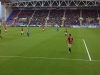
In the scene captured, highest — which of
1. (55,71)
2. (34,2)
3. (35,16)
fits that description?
(34,2)

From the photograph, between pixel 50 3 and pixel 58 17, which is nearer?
pixel 50 3

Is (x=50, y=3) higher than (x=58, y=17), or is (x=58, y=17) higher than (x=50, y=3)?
(x=50, y=3)

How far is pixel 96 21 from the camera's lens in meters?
95.1

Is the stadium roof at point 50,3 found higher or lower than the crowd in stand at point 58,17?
higher

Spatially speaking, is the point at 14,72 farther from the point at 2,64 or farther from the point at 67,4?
the point at 67,4

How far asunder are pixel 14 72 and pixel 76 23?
3345 inches

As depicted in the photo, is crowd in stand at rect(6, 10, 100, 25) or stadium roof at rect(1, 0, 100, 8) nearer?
stadium roof at rect(1, 0, 100, 8)

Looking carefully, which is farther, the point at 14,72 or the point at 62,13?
the point at 62,13

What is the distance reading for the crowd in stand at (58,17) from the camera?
97000mm

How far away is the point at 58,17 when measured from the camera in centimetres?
10112

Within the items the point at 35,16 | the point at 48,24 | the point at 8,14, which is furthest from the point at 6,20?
the point at 48,24

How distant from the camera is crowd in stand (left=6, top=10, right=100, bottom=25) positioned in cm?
9700

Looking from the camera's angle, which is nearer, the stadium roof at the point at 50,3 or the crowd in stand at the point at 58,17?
the stadium roof at the point at 50,3

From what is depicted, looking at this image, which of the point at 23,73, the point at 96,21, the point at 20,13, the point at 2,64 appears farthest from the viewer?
the point at 20,13
